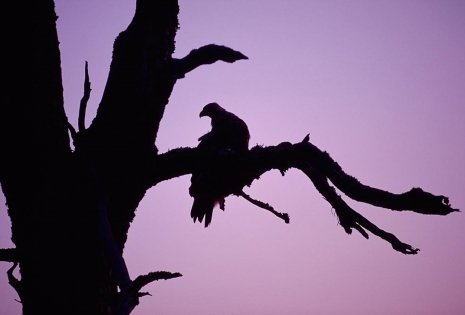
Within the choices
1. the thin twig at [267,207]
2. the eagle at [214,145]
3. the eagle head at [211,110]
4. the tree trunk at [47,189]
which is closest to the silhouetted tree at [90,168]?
the tree trunk at [47,189]

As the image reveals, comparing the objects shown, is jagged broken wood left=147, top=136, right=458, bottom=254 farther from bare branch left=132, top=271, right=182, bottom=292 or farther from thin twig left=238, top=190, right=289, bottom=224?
bare branch left=132, top=271, right=182, bottom=292

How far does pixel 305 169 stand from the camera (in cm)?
241

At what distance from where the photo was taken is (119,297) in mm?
1870

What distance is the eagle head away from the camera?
6.95 m

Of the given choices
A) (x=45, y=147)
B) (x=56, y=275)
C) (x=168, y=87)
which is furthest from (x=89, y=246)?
(x=168, y=87)

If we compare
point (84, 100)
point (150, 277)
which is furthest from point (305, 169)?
point (84, 100)

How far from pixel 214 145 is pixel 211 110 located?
234cm

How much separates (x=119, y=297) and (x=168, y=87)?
133 centimetres

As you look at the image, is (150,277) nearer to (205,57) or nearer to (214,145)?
(205,57)


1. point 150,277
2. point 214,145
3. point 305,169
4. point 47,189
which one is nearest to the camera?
point 47,189

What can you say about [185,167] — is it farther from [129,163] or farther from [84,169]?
[84,169]

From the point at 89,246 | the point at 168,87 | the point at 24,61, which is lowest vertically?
the point at 89,246

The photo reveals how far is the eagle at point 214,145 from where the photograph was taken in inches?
130

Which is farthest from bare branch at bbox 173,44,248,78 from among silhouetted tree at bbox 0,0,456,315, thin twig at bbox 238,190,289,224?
thin twig at bbox 238,190,289,224
